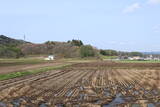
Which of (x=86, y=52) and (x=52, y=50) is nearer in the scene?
(x=86, y=52)

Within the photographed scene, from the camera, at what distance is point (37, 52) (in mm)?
124250

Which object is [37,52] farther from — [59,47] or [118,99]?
[118,99]

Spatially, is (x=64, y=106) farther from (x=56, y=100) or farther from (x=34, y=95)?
(x=34, y=95)

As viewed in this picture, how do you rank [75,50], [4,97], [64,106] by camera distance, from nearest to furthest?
[64,106] < [4,97] < [75,50]

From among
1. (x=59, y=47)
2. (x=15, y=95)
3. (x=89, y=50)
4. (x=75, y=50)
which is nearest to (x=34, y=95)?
(x=15, y=95)

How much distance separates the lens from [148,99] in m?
13.5

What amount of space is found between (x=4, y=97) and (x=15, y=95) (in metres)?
0.76

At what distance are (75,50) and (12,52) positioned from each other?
27537 mm

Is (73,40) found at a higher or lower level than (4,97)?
higher

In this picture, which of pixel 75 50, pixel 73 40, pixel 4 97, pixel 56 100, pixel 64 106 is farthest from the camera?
pixel 73 40

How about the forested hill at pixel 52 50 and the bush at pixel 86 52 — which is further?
the bush at pixel 86 52

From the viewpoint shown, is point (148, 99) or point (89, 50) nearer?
point (148, 99)

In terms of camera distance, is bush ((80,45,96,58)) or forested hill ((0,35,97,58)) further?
bush ((80,45,96,58))

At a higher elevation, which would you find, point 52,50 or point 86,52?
point 52,50
